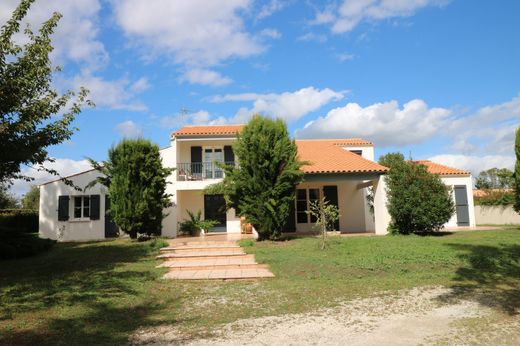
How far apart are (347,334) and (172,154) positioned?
16.3 metres

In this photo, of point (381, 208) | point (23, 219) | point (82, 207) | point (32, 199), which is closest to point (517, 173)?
point (381, 208)

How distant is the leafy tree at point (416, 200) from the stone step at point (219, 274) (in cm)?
843

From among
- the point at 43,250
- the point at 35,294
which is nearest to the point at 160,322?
the point at 35,294

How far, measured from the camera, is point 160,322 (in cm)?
563

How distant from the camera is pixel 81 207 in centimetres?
1930

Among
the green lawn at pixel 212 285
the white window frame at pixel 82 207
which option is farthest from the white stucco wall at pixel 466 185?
the white window frame at pixel 82 207

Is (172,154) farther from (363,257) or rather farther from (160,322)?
(160,322)

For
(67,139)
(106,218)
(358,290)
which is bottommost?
(358,290)

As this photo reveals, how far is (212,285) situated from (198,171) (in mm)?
12497

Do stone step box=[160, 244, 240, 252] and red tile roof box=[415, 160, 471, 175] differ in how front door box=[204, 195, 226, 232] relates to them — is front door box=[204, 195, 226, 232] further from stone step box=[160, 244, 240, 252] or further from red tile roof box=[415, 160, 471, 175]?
red tile roof box=[415, 160, 471, 175]

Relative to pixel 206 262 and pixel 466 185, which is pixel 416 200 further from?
pixel 206 262

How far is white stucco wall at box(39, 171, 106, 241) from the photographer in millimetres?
18906

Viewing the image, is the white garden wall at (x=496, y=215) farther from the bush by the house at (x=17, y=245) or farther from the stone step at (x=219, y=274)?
the bush by the house at (x=17, y=245)

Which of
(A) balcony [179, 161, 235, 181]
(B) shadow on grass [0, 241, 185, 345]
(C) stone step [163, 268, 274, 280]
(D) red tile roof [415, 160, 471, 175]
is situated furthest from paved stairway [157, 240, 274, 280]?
(D) red tile roof [415, 160, 471, 175]
